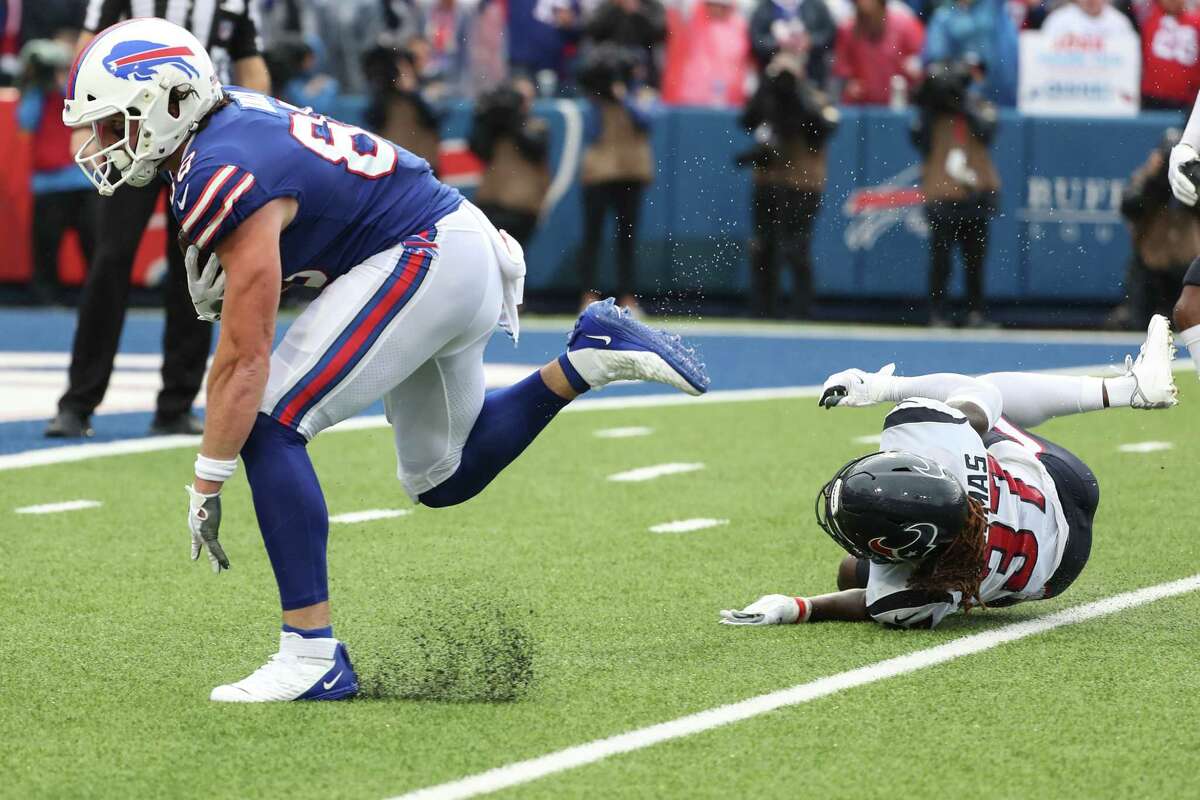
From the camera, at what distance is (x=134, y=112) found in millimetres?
4176

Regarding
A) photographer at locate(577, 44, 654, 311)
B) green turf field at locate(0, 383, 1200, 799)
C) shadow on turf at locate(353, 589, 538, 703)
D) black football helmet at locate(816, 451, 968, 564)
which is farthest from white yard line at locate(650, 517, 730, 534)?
photographer at locate(577, 44, 654, 311)

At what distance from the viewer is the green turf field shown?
12.2 ft

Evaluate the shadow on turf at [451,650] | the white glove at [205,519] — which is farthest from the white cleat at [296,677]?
the white glove at [205,519]

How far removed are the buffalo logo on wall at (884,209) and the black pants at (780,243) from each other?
1.01 feet

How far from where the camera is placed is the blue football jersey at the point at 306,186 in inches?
161

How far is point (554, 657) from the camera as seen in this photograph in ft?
15.3

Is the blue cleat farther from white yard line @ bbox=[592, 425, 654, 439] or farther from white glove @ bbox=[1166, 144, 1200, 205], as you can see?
white yard line @ bbox=[592, 425, 654, 439]

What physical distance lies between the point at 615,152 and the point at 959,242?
2532mm

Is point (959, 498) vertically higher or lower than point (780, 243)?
higher

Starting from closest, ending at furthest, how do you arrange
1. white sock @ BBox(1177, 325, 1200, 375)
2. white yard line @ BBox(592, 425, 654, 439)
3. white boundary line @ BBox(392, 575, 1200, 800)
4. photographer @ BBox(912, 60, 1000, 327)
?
1. white boundary line @ BBox(392, 575, 1200, 800)
2. white sock @ BBox(1177, 325, 1200, 375)
3. white yard line @ BBox(592, 425, 654, 439)
4. photographer @ BBox(912, 60, 1000, 327)

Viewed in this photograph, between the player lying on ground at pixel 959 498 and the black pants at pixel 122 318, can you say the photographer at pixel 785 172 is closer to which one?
the black pants at pixel 122 318

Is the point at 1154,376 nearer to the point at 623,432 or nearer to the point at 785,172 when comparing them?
the point at 623,432

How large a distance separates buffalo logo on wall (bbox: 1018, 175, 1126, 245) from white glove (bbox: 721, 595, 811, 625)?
31.5ft

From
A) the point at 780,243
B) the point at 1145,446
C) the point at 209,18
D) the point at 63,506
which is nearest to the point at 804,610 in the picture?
the point at 63,506
